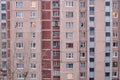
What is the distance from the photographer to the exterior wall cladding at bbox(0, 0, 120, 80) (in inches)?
761

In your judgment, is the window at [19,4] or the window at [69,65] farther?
the window at [69,65]

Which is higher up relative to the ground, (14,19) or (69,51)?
(14,19)

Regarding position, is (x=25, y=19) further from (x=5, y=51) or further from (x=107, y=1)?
(x=107, y=1)

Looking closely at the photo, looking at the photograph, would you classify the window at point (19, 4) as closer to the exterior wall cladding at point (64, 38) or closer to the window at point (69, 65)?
the exterior wall cladding at point (64, 38)

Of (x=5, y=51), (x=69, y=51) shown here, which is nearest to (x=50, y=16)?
(x=69, y=51)

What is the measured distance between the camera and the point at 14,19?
19531 millimetres

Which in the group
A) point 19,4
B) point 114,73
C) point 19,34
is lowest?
point 114,73

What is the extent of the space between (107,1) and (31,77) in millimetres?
6555

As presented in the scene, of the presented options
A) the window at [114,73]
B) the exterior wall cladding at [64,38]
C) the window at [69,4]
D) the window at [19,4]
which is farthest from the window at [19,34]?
the window at [114,73]

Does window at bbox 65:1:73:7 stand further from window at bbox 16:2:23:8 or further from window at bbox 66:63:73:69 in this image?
window at bbox 66:63:73:69

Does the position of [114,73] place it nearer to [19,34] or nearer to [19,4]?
[19,34]

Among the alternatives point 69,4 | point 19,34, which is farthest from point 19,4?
point 69,4

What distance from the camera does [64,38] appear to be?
1945 cm

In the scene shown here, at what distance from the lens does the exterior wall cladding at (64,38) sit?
63.4ft
